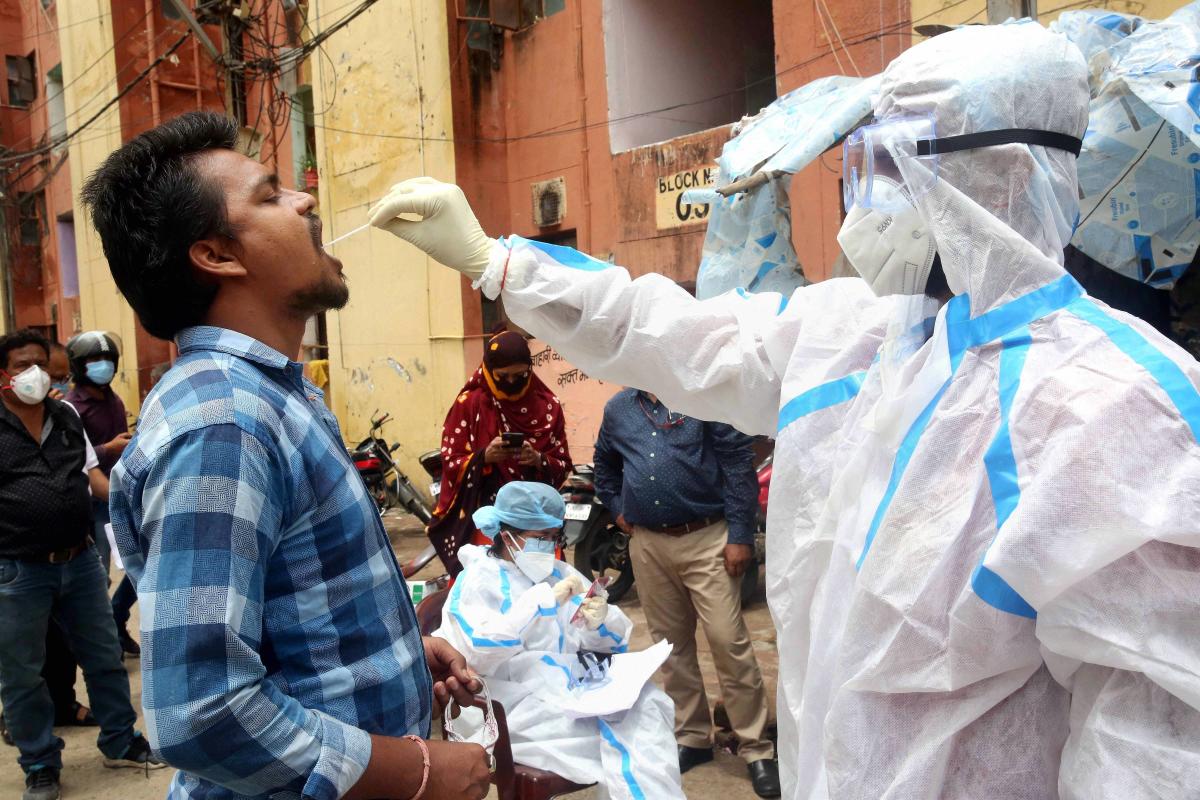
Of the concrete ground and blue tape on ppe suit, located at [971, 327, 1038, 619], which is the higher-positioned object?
blue tape on ppe suit, located at [971, 327, 1038, 619]

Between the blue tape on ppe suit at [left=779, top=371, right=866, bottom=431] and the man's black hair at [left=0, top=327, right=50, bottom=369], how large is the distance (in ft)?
12.2

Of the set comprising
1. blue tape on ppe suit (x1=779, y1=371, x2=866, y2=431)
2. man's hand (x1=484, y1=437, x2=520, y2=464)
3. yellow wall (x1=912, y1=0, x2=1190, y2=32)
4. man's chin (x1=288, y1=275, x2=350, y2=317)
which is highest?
yellow wall (x1=912, y1=0, x2=1190, y2=32)

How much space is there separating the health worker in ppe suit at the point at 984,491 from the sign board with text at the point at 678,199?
19.3ft

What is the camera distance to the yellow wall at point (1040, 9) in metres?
4.45

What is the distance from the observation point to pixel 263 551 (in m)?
1.21

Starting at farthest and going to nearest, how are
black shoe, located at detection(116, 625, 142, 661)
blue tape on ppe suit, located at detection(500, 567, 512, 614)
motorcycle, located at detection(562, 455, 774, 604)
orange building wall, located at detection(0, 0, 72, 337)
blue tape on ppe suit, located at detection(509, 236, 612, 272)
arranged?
orange building wall, located at detection(0, 0, 72, 337), motorcycle, located at detection(562, 455, 774, 604), black shoe, located at detection(116, 625, 142, 661), blue tape on ppe suit, located at detection(500, 567, 512, 614), blue tape on ppe suit, located at detection(509, 236, 612, 272)

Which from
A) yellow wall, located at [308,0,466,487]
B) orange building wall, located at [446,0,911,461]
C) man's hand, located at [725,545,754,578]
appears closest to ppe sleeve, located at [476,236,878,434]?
man's hand, located at [725,545,754,578]

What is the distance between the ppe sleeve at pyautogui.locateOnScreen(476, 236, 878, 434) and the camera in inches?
80.0

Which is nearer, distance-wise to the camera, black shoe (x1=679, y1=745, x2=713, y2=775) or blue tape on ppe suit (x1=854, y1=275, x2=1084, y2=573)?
blue tape on ppe suit (x1=854, y1=275, x2=1084, y2=573)

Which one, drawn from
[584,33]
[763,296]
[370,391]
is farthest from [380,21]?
[763,296]

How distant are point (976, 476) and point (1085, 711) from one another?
33 centimetres

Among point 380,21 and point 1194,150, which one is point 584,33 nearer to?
point 380,21

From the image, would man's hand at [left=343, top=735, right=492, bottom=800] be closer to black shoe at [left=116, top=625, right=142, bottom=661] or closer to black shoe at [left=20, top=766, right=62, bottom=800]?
black shoe at [left=20, top=766, right=62, bottom=800]

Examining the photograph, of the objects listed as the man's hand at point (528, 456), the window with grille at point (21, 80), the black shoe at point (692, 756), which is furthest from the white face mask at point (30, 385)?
the window with grille at point (21, 80)
